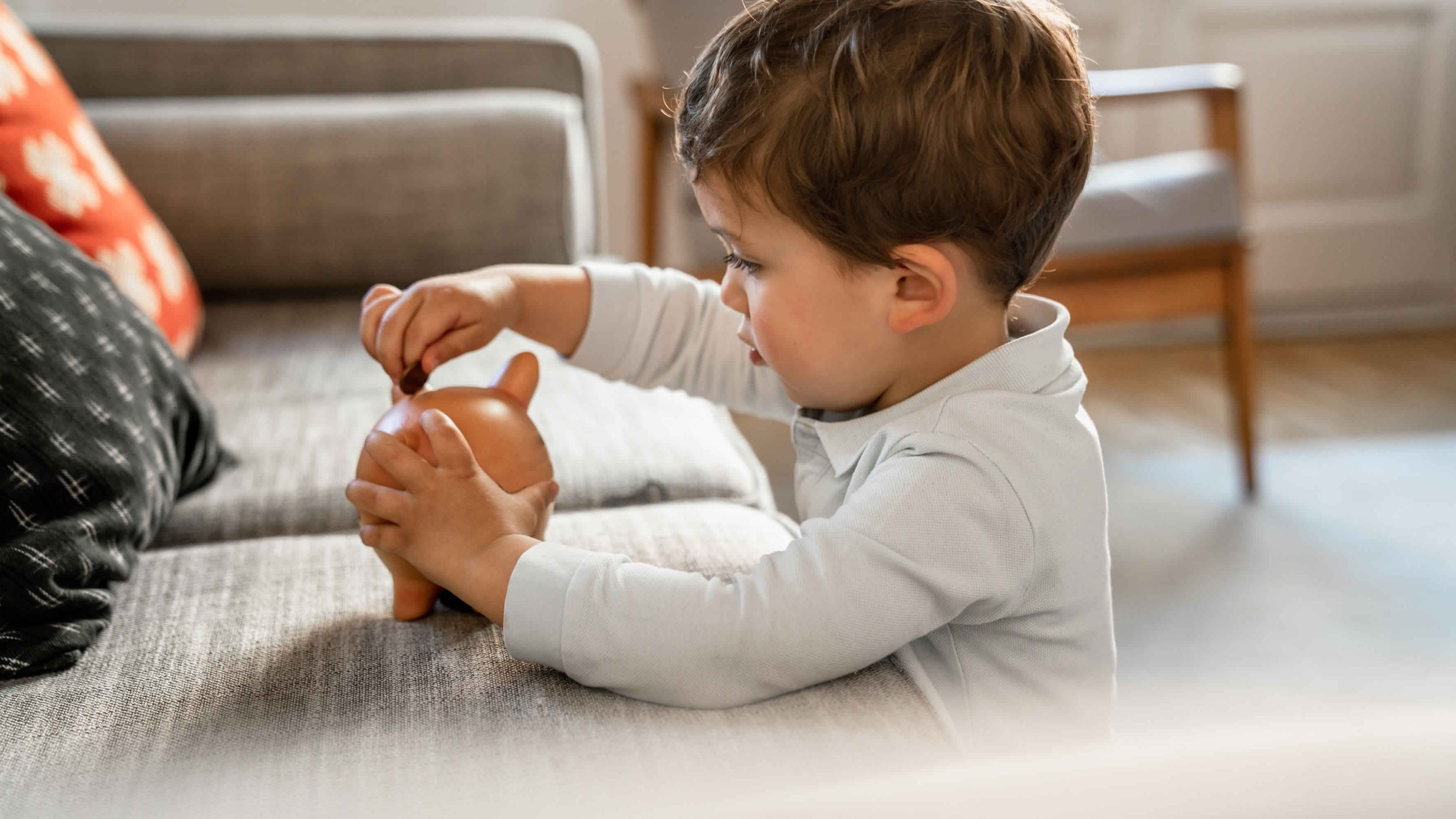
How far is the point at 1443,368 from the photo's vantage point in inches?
102

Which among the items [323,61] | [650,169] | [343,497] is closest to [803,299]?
[343,497]

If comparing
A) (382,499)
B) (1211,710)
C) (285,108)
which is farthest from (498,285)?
(1211,710)

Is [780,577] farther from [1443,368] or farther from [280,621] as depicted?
[1443,368]

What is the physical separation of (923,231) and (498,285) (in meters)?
0.32

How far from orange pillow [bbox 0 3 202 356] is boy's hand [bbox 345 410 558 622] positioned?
1.59 feet

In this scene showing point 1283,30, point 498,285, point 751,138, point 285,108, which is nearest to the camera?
point 751,138

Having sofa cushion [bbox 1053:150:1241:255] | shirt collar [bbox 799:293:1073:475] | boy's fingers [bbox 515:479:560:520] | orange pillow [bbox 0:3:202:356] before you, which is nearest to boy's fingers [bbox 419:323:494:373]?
boy's fingers [bbox 515:479:560:520]

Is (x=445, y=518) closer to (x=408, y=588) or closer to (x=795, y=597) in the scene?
(x=408, y=588)

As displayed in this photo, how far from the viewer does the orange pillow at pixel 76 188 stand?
41.0 inches

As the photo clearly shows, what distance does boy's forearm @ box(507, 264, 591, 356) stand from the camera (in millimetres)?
842

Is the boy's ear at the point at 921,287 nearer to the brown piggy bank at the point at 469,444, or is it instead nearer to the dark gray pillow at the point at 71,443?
the brown piggy bank at the point at 469,444

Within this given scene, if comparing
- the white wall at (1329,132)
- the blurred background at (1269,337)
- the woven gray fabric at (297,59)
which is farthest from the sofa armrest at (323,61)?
the white wall at (1329,132)

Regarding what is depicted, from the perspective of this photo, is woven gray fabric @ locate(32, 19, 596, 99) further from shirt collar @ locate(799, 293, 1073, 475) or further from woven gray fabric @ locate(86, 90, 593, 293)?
shirt collar @ locate(799, 293, 1073, 475)

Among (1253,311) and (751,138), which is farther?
(1253,311)
